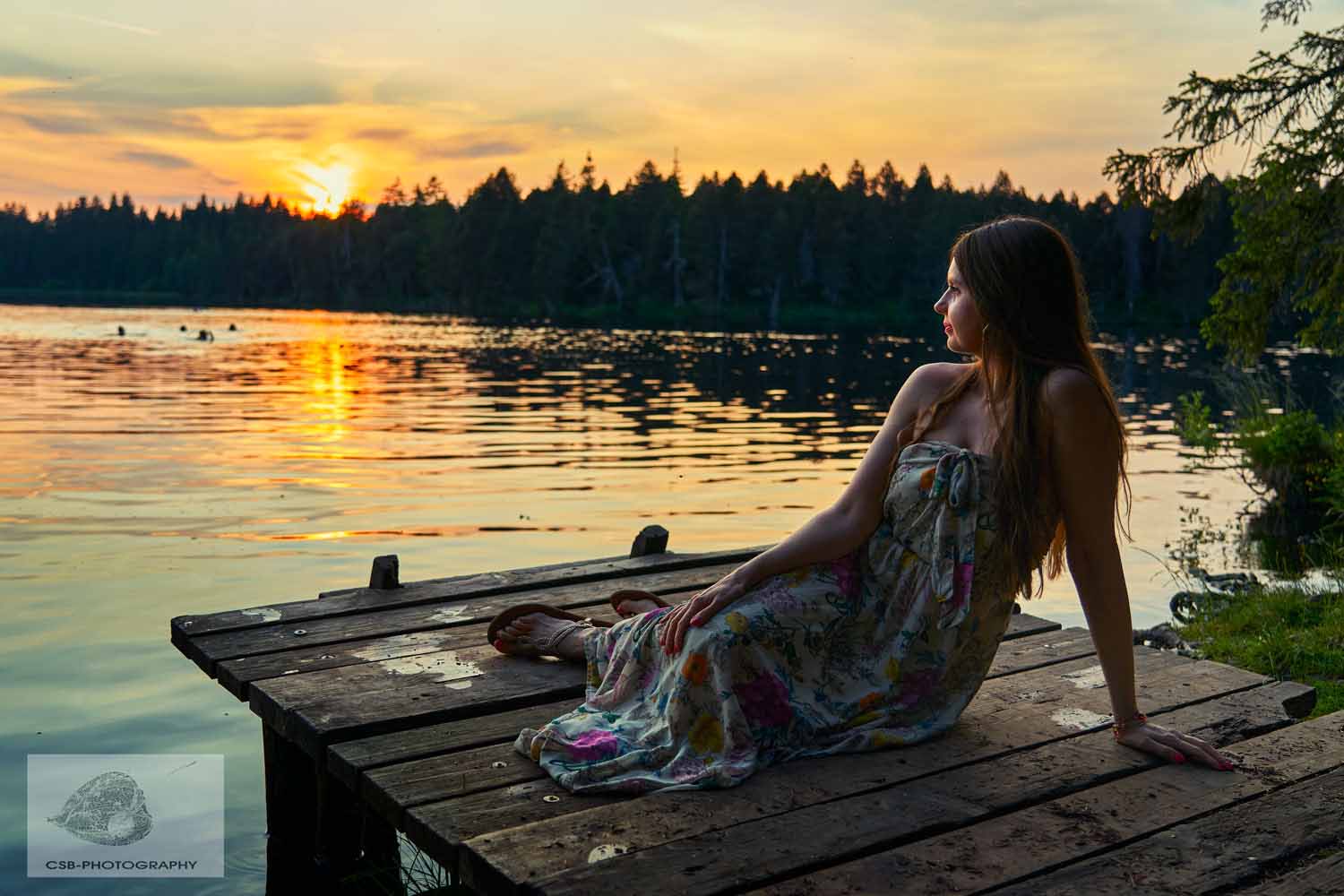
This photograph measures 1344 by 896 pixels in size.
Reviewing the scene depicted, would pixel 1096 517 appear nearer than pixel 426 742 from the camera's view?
Yes

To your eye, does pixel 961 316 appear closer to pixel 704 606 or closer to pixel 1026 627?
pixel 704 606

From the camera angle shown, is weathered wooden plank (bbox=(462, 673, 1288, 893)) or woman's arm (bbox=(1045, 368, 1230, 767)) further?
woman's arm (bbox=(1045, 368, 1230, 767))

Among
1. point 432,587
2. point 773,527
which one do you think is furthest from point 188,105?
point 432,587

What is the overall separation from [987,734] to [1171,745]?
0.50 m

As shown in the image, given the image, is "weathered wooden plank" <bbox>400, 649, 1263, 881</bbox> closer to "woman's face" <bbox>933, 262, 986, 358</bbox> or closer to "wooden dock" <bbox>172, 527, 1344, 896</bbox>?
"wooden dock" <bbox>172, 527, 1344, 896</bbox>

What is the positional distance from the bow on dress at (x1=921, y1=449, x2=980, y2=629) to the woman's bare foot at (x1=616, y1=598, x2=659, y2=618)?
1396 millimetres

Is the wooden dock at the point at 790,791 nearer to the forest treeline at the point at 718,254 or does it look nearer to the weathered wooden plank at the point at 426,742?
the weathered wooden plank at the point at 426,742

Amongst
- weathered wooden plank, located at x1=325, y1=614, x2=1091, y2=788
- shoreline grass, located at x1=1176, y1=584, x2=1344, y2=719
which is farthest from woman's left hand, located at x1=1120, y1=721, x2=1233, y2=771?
shoreline grass, located at x1=1176, y1=584, x2=1344, y2=719

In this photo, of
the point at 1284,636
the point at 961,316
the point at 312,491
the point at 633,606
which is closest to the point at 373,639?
the point at 633,606

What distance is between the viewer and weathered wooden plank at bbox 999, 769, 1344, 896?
253 centimetres

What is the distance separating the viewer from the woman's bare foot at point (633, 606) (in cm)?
440

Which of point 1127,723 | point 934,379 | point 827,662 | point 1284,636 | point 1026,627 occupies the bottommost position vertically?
point 1284,636

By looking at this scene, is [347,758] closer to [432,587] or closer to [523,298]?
[432,587]

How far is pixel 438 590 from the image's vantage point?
512cm
